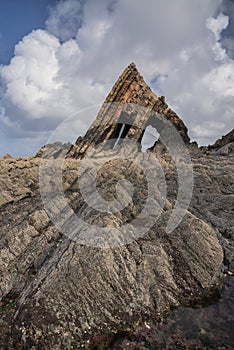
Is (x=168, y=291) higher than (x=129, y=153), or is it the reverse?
(x=129, y=153)

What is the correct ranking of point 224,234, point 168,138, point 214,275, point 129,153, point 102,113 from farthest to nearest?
point 168,138, point 102,113, point 129,153, point 224,234, point 214,275

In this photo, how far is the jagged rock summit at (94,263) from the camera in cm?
2110

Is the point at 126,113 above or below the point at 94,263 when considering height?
above

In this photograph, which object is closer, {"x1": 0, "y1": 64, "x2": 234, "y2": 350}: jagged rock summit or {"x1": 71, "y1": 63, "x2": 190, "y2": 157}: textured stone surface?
{"x1": 0, "y1": 64, "x2": 234, "y2": 350}: jagged rock summit

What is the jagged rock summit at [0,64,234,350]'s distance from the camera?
21.1 metres

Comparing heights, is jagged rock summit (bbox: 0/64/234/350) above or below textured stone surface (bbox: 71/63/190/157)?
below

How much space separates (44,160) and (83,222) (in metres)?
19.9

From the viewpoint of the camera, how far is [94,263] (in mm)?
24688

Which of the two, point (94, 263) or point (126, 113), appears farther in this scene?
point (126, 113)

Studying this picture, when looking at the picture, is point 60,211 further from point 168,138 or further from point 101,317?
point 168,138

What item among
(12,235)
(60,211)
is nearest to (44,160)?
(60,211)

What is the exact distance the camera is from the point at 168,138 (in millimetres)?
63812

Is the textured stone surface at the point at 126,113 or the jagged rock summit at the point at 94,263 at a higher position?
the textured stone surface at the point at 126,113

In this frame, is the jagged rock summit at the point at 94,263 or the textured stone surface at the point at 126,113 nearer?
the jagged rock summit at the point at 94,263
